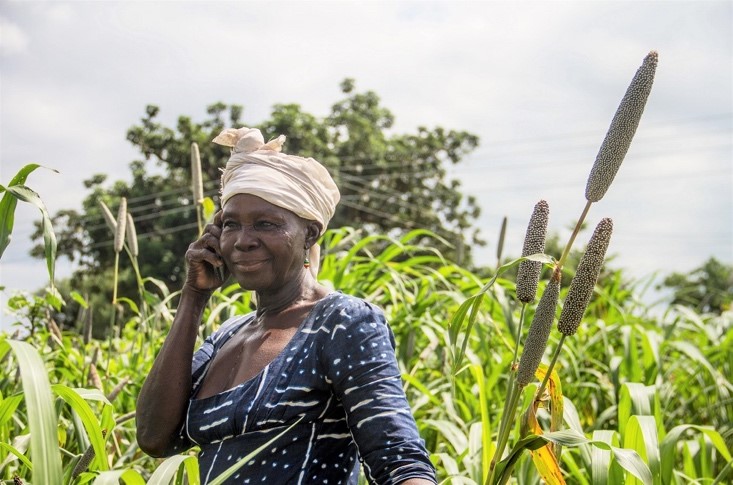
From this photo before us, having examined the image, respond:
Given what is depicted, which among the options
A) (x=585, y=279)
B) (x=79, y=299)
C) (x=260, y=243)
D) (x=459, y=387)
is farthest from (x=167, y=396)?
(x=79, y=299)

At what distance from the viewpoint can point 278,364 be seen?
184 cm

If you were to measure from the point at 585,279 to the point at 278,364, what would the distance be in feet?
2.22

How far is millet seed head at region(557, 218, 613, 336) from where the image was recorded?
1.57 m

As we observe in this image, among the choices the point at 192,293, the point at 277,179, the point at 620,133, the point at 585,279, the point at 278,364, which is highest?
the point at 620,133

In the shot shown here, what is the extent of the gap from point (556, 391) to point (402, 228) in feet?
84.8

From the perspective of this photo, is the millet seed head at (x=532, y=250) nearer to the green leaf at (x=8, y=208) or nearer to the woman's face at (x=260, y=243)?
the woman's face at (x=260, y=243)

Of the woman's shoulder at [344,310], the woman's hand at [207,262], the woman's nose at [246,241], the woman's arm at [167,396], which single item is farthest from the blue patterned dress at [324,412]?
the woman's hand at [207,262]

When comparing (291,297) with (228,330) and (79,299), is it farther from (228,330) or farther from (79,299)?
(79,299)

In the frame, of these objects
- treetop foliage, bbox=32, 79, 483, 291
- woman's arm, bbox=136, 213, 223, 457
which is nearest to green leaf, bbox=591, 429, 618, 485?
woman's arm, bbox=136, 213, 223, 457

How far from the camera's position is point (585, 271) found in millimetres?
1577

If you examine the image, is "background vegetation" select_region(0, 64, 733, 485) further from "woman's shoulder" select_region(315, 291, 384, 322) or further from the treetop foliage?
the treetop foliage

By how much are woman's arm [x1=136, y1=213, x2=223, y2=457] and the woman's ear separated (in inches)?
8.7

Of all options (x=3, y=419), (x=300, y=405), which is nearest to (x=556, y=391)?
(x=300, y=405)

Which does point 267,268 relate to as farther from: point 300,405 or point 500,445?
point 500,445
